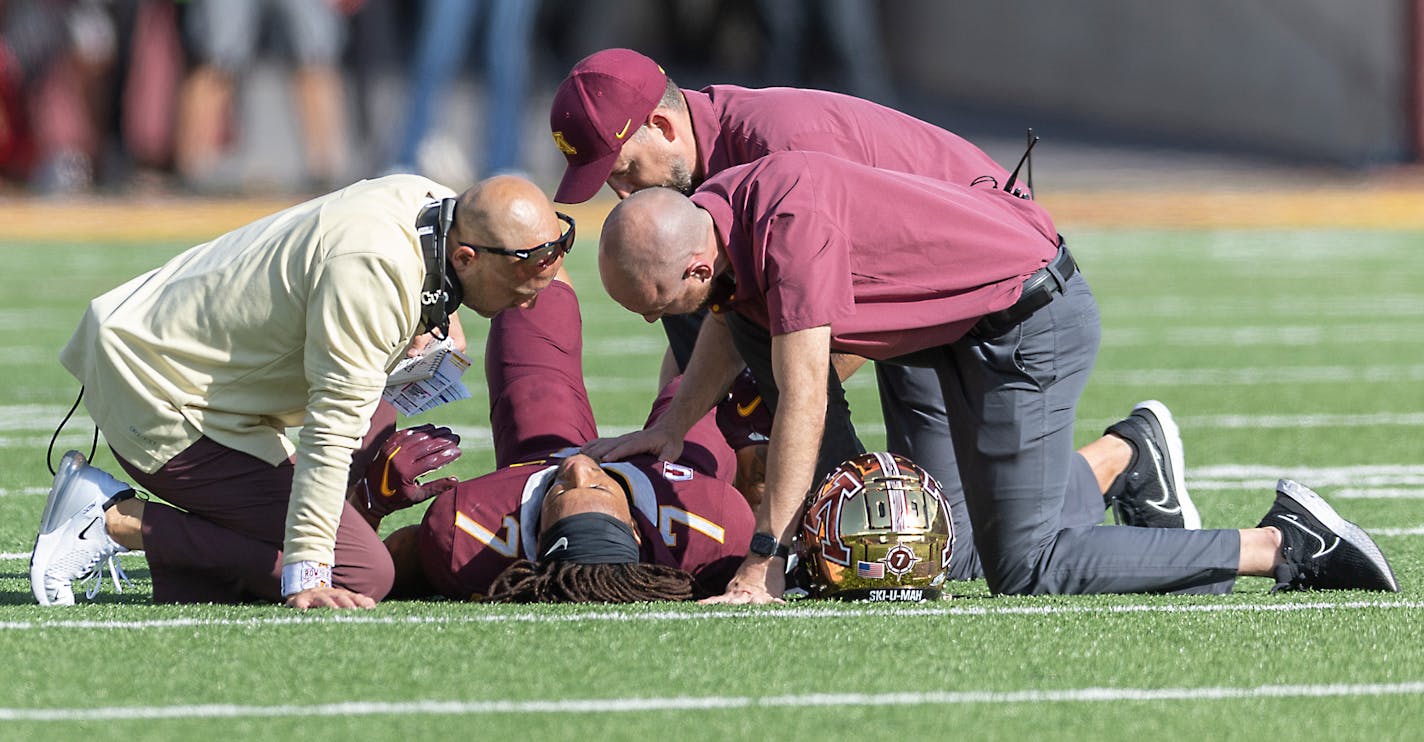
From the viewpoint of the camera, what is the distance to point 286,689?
4.20m

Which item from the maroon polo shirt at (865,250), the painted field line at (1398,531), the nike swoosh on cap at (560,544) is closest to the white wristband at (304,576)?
the nike swoosh on cap at (560,544)

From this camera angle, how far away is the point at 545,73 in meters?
23.8

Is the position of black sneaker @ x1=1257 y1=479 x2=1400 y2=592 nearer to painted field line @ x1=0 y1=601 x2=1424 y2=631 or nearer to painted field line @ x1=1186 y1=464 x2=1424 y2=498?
painted field line @ x1=0 y1=601 x2=1424 y2=631

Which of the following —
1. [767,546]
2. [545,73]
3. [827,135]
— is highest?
[545,73]

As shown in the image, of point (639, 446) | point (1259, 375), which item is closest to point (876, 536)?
point (639, 446)

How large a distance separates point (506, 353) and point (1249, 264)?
10078mm

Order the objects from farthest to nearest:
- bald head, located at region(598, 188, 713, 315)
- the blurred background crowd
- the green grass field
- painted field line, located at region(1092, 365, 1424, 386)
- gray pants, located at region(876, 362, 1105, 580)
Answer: the blurred background crowd < painted field line, located at region(1092, 365, 1424, 386) < gray pants, located at region(876, 362, 1105, 580) < bald head, located at region(598, 188, 713, 315) < the green grass field

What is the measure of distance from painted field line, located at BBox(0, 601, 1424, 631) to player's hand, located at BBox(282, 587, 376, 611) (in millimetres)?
52

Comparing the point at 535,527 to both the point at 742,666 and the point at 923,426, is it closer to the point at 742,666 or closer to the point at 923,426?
the point at 742,666

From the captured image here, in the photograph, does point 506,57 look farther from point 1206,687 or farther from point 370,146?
point 1206,687

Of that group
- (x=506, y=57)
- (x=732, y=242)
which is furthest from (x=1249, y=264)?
(x=732, y=242)

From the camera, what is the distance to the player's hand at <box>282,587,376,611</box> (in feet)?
16.2

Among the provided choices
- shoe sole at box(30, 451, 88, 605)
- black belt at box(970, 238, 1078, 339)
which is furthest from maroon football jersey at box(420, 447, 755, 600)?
shoe sole at box(30, 451, 88, 605)

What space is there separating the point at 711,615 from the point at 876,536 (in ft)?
1.60
